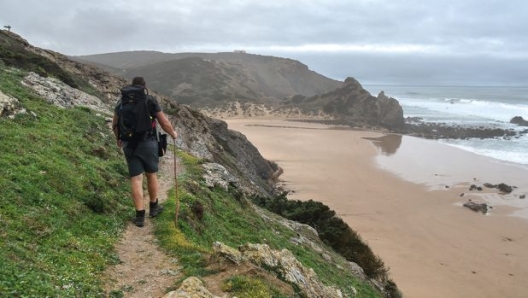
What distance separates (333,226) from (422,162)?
26278 mm

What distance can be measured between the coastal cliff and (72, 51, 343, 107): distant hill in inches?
2994

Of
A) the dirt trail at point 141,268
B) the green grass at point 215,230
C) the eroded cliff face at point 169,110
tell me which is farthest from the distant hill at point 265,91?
the dirt trail at point 141,268

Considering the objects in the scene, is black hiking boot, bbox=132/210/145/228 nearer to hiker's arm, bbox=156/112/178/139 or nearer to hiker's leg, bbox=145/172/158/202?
hiker's leg, bbox=145/172/158/202

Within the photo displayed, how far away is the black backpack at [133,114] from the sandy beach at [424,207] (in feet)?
39.2

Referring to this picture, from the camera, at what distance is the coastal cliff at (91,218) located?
18.2 feet

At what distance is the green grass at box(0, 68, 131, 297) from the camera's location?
4.94m

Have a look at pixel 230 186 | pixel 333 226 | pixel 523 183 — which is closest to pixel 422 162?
pixel 523 183

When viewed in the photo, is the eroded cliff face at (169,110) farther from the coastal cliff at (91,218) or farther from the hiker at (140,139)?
the hiker at (140,139)

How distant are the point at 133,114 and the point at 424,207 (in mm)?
22603

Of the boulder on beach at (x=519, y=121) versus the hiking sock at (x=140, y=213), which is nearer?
the hiking sock at (x=140, y=213)

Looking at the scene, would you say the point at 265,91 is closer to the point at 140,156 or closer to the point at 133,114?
the point at 140,156

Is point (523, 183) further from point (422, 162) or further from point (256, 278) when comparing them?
point (256, 278)

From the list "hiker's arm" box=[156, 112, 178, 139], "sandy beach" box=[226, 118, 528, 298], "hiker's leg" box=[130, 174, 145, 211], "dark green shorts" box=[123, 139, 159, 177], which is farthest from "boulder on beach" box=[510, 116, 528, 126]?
"hiker's leg" box=[130, 174, 145, 211]

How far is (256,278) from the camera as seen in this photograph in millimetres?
5816
